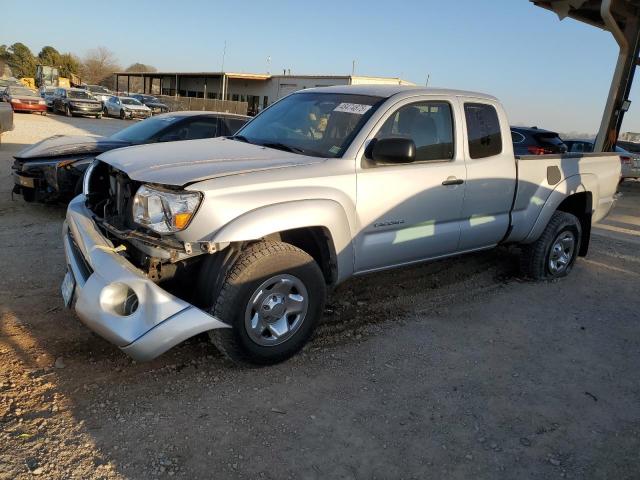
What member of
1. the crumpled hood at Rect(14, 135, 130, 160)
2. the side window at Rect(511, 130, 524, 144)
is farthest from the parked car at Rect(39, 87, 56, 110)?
the side window at Rect(511, 130, 524, 144)

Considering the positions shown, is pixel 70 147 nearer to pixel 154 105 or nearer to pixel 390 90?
pixel 390 90

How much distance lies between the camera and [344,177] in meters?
3.63

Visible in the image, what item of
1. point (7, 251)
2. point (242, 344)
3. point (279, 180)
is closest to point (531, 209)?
point (279, 180)

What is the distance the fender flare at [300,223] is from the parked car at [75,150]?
393cm

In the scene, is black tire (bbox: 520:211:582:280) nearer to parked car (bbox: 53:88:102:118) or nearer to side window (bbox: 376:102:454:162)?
side window (bbox: 376:102:454:162)

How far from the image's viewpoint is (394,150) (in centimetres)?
367

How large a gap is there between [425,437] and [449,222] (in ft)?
6.78

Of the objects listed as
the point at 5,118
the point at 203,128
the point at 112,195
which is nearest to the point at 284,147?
the point at 112,195

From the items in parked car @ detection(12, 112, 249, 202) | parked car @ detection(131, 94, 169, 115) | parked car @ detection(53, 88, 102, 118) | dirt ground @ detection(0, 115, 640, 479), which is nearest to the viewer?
dirt ground @ detection(0, 115, 640, 479)

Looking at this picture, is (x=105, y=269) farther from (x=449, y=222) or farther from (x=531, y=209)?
(x=531, y=209)

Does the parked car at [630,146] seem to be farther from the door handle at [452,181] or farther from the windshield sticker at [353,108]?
the windshield sticker at [353,108]

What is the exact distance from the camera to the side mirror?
3672mm

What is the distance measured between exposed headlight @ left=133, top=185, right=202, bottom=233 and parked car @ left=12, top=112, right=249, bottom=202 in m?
3.49

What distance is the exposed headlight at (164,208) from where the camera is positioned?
9.98 ft
